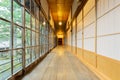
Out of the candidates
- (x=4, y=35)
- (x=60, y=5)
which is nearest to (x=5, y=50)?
(x=4, y=35)

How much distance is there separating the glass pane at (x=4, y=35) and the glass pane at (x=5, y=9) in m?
0.14

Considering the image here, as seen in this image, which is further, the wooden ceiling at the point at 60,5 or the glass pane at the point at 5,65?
the wooden ceiling at the point at 60,5

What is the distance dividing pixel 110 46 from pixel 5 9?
225 centimetres

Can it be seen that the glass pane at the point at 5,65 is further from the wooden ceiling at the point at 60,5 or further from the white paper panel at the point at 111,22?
the wooden ceiling at the point at 60,5

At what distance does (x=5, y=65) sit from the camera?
2869 millimetres

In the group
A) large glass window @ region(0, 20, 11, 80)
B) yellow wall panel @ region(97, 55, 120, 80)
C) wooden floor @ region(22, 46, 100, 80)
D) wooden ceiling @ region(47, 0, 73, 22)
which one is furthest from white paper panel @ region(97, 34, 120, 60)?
wooden ceiling @ region(47, 0, 73, 22)

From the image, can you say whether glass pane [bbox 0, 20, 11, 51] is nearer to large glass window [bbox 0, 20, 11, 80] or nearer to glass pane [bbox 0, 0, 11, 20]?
large glass window [bbox 0, 20, 11, 80]

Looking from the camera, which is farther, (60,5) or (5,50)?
(60,5)

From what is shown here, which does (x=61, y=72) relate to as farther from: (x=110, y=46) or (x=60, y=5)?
(x=60, y=5)

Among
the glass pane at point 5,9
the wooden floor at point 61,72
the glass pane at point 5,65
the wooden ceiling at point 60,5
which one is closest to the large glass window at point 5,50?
the glass pane at point 5,65

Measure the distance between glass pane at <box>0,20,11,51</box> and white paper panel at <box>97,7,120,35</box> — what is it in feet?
6.82

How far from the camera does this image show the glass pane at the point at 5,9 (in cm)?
262

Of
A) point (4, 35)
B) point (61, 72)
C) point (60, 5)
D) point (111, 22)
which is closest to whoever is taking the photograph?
point (4, 35)

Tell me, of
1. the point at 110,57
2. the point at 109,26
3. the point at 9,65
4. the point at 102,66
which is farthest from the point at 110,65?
the point at 9,65
